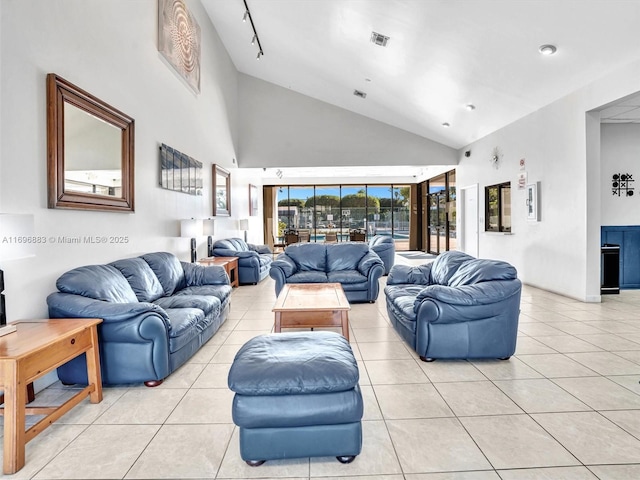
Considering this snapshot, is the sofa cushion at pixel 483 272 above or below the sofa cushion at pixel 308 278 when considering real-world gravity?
above

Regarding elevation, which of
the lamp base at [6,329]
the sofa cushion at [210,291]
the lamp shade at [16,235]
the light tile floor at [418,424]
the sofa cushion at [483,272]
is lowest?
the light tile floor at [418,424]

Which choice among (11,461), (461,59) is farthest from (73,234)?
(461,59)

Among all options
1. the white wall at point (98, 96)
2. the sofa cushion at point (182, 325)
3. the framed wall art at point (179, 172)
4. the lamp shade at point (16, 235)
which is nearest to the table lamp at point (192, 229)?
the white wall at point (98, 96)

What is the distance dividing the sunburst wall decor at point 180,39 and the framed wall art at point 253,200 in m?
4.80

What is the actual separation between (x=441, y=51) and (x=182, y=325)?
16.6ft

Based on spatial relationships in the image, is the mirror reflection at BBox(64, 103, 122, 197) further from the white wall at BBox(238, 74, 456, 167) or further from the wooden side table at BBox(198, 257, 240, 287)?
the white wall at BBox(238, 74, 456, 167)

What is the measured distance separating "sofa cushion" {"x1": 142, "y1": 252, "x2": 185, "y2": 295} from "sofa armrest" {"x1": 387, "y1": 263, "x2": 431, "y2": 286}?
2495 millimetres

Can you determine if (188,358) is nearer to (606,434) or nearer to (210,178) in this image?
(606,434)

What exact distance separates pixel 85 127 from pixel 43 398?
7.35 feet

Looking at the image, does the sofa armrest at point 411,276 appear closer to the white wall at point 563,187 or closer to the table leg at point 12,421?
the white wall at point 563,187

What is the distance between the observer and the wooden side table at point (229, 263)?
6.36 meters

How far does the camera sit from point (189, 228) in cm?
561

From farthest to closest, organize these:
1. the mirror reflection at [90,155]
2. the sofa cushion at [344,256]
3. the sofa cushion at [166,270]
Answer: the sofa cushion at [344,256]
the sofa cushion at [166,270]
the mirror reflection at [90,155]

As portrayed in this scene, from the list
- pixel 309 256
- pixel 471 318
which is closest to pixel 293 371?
pixel 471 318
